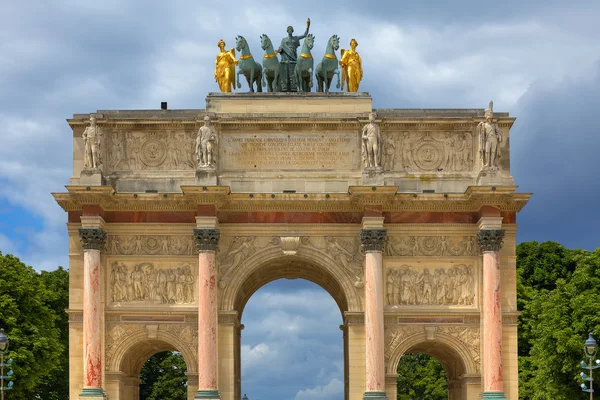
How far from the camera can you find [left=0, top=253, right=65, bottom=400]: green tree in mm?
53844

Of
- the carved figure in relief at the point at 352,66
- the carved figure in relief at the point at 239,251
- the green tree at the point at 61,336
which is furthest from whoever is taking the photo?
the green tree at the point at 61,336

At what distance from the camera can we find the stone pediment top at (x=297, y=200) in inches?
1839

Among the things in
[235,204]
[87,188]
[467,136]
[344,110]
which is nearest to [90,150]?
[87,188]

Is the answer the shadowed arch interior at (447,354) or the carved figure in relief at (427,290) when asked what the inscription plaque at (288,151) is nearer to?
the carved figure in relief at (427,290)

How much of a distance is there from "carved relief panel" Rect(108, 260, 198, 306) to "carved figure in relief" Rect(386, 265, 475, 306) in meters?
6.88

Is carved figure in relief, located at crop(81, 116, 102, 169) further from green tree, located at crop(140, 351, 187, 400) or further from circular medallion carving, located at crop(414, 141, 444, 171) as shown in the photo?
green tree, located at crop(140, 351, 187, 400)

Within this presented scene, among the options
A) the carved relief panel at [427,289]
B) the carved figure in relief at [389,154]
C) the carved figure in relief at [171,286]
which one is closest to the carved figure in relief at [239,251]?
the carved figure in relief at [171,286]

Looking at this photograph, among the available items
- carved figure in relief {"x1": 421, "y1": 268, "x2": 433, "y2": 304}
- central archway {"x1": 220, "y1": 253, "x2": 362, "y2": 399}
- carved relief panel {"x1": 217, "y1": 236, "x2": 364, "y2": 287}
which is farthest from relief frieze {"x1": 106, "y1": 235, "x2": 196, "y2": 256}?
carved figure in relief {"x1": 421, "y1": 268, "x2": 433, "y2": 304}

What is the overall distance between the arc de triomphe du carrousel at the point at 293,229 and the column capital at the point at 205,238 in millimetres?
48

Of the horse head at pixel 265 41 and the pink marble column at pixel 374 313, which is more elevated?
the horse head at pixel 265 41

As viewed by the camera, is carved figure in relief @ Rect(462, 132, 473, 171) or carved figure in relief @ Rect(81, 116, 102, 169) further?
carved figure in relief @ Rect(462, 132, 473, 171)

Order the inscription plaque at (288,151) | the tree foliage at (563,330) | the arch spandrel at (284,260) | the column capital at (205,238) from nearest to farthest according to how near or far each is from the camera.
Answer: the column capital at (205,238)
the arch spandrel at (284,260)
the inscription plaque at (288,151)
the tree foliage at (563,330)

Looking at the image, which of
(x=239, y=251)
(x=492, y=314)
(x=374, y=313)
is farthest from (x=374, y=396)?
(x=239, y=251)

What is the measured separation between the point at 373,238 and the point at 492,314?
4.75 meters
